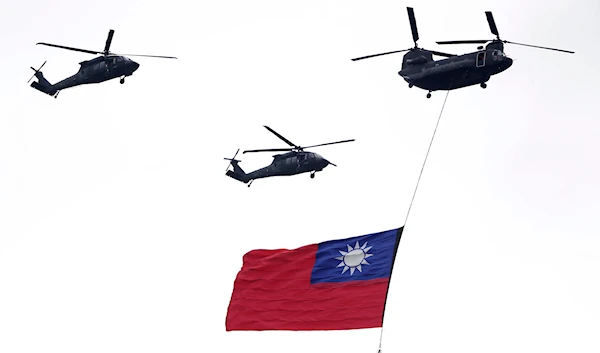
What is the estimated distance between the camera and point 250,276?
50906 millimetres

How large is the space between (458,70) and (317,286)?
2667 centimetres

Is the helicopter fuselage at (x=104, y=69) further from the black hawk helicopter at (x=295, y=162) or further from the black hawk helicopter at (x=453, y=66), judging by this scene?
the black hawk helicopter at (x=453, y=66)

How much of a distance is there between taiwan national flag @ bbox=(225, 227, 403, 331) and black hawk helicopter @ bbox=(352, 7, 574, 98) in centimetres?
2402

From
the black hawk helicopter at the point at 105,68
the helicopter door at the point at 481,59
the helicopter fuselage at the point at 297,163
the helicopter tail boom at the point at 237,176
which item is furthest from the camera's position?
the helicopter tail boom at the point at 237,176

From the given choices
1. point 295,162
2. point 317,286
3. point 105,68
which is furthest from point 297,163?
point 317,286

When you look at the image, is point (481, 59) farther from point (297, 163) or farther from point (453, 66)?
point (297, 163)

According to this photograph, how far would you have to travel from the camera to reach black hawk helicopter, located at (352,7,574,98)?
7169 centimetres

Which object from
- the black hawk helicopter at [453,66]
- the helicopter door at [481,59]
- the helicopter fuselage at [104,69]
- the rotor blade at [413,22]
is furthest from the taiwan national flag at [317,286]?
the helicopter fuselage at [104,69]

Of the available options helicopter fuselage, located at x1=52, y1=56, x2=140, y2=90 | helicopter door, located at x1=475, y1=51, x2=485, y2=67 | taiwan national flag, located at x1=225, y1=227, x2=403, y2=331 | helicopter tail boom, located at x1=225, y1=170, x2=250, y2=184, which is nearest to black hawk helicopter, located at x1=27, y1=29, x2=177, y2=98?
helicopter fuselage, located at x1=52, y1=56, x2=140, y2=90

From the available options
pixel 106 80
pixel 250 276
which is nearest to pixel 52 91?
pixel 106 80

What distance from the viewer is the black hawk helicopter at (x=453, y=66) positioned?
71.7m

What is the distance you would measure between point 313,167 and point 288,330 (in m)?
42.5

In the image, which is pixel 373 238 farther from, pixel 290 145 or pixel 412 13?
pixel 290 145

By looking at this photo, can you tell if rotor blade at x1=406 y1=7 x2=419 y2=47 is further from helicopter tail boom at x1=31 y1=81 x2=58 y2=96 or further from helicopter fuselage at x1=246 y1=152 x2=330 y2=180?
helicopter tail boom at x1=31 y1=81 x2=58 y2=96
